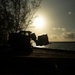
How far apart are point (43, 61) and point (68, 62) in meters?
1.91

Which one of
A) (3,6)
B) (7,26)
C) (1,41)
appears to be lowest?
(1,41)

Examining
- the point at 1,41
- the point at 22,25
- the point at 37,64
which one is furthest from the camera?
the point at 1,41

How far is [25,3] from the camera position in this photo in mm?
34344

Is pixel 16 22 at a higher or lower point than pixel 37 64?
higher

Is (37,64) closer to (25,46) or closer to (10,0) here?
(25,46)

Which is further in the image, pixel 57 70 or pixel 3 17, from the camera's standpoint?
pixel 3 17

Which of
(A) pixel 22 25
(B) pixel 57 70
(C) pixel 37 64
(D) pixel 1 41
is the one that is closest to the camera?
(B) pixel 57 70

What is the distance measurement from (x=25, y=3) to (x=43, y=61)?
68.8 ft

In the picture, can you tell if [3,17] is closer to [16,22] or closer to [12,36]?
→ [16,22]

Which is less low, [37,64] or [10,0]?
[10,0]

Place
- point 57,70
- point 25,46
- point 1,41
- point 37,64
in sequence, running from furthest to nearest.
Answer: point 1,41 < point 25,46 < point 37,64 < point 57,70

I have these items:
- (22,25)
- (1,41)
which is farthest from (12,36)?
(1,41)

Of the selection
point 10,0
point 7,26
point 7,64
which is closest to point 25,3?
point 10,0

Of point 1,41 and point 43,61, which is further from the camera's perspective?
point 1,41
